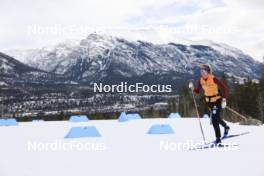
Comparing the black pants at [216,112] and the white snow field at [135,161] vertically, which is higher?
the black pants at [216,112]

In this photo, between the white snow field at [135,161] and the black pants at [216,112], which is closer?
the white snow field at [135,161]

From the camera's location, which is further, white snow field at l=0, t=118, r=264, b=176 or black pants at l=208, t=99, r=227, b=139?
black pants at l=208, t=99, r=227, b=139

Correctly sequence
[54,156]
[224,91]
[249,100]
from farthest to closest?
[249,100] → [224,91] → [54,156]

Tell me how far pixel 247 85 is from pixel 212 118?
260ft

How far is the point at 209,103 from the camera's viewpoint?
1205 cm

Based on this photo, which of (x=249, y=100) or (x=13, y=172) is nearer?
(x=13, y=172)

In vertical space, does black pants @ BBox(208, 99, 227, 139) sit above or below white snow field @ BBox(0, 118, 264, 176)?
above

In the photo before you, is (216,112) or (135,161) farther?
→ (216,112)

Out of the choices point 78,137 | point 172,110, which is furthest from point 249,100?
point 78,137

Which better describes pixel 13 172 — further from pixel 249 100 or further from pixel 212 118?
pixel 249 100

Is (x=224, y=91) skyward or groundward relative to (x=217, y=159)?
skyward

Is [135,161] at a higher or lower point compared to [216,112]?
lower

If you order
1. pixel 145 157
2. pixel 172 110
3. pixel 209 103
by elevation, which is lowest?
pixel 172 110


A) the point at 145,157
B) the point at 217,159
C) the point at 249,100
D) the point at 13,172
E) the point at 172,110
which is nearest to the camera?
the point at 13,172
